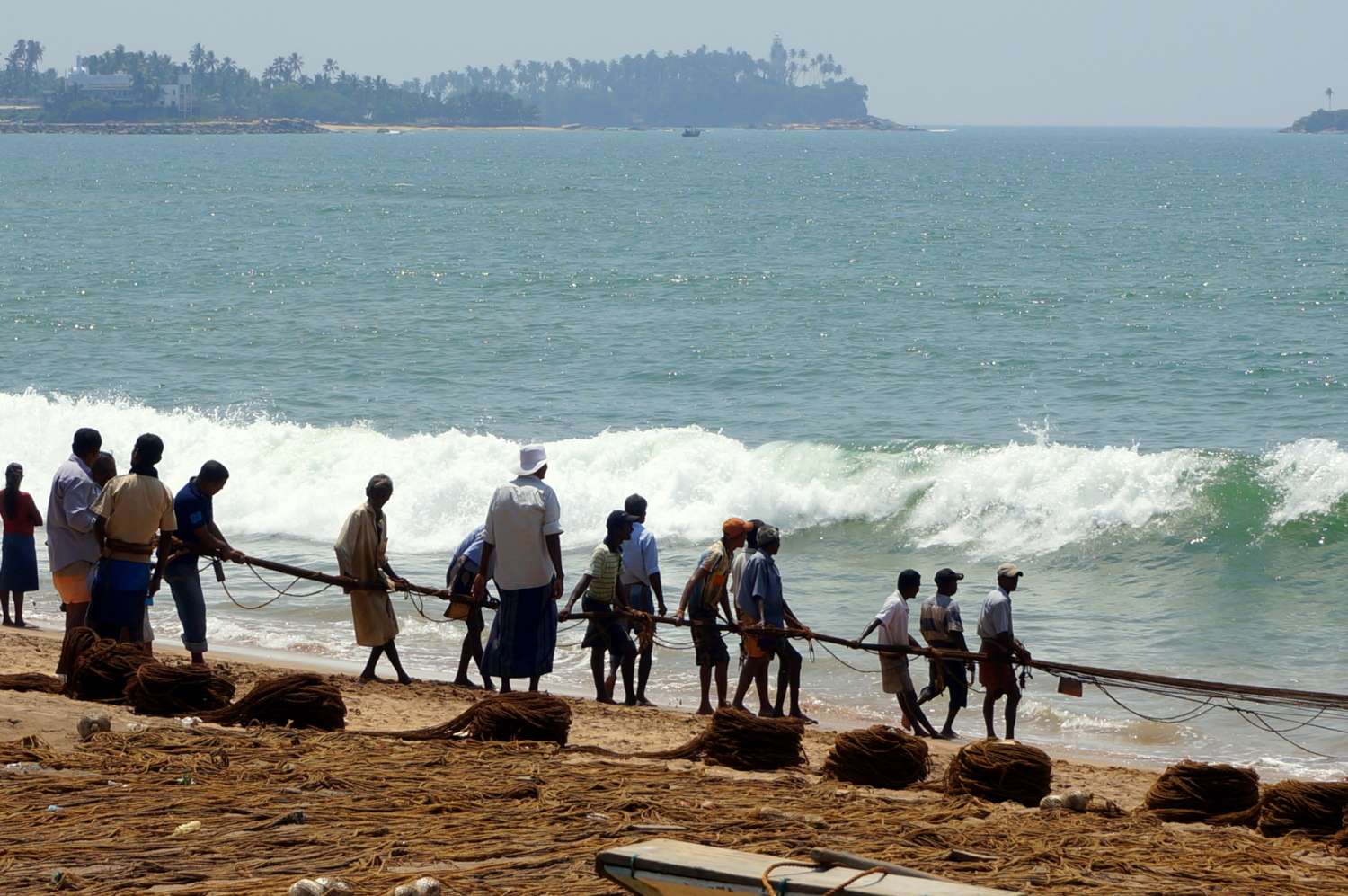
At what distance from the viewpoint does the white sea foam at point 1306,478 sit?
1573cm

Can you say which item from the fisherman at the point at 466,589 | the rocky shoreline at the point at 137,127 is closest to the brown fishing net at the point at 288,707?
the fisherman at the point at 466,589

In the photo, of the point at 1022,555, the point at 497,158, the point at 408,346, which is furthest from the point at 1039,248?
the point at 497,158

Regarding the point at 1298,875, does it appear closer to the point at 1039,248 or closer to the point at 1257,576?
the point at 1257,576

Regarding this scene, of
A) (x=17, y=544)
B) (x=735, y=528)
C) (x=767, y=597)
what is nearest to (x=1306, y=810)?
(x=767, y=597)

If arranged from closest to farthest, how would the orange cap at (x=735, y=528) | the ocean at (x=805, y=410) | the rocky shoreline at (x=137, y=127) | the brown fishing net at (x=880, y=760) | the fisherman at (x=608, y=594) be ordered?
the brown fishing net at (x=880, y=760)
the orange cap at (x=735, y=528)
the fisherman at (x=608, y=594)
the ocean at (x=805, y=410)
the rocky shoreline at (x=137, y=127)

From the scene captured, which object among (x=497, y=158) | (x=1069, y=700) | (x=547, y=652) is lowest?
(x=1069, y=700)

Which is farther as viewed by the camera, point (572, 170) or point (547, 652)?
point (572, 170)

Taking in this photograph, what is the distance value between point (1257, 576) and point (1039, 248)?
34.3 meters

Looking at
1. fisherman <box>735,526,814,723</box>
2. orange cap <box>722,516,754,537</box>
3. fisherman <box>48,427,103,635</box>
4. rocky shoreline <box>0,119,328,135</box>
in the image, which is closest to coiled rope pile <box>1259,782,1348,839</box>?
fisherman <box>735,526,814,723</box>

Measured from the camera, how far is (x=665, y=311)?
33.2 metres

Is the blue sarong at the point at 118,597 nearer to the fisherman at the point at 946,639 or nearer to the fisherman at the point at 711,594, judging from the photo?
the fisherman at the point at 711,594

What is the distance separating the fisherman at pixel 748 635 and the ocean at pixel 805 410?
1002 mm

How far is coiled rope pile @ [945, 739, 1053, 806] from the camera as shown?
6625 millimetres

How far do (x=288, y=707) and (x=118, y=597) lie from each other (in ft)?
4.69
